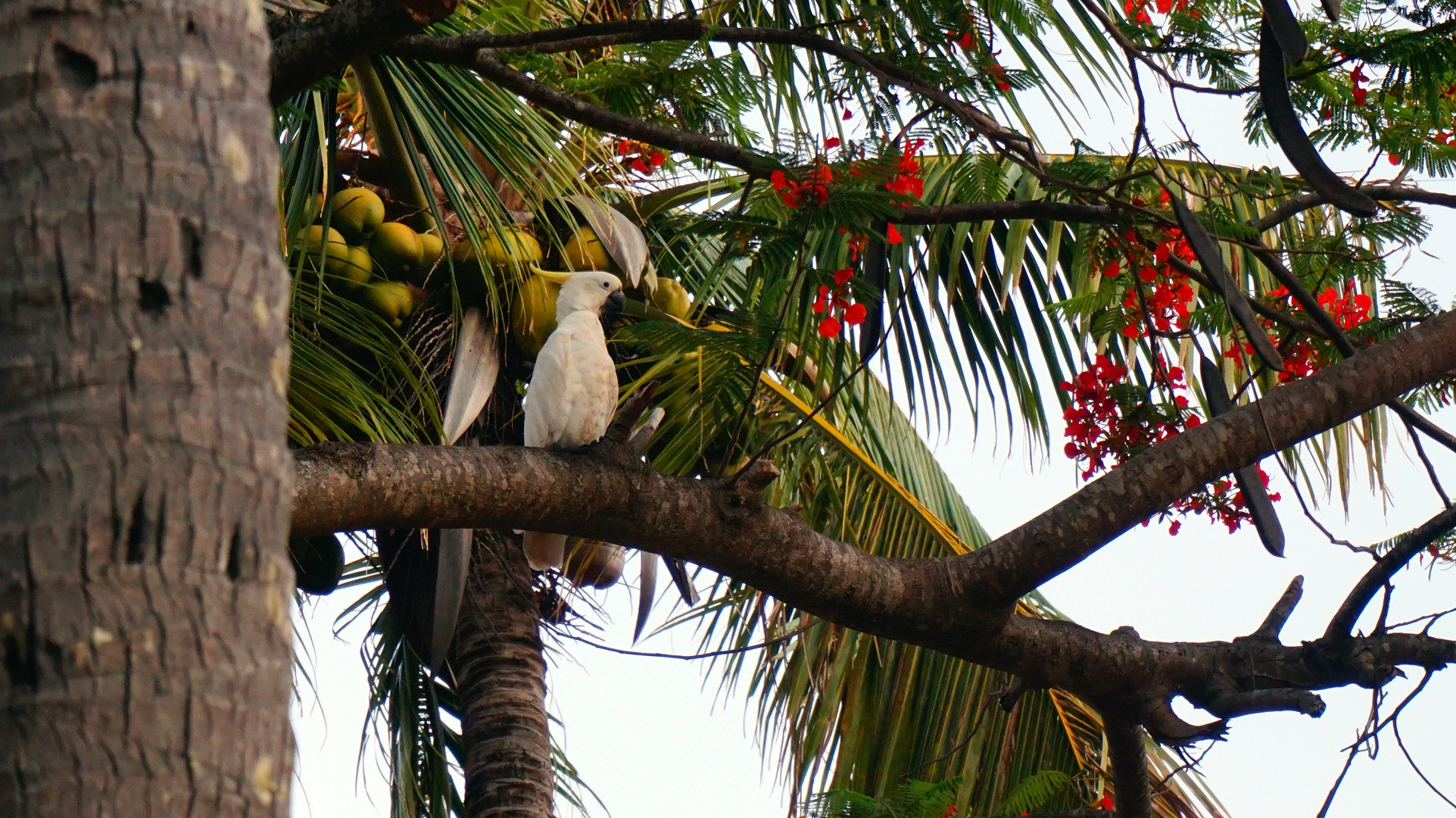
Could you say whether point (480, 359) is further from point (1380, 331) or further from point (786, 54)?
point (1380, 331)

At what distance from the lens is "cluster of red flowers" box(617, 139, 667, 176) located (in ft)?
12.2

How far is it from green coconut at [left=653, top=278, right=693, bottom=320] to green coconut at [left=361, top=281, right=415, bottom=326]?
→ 84cm

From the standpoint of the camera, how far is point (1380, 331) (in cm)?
301

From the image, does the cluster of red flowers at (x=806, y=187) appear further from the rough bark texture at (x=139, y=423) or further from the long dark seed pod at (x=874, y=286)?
the rough bark texture at (x=139, y=423)

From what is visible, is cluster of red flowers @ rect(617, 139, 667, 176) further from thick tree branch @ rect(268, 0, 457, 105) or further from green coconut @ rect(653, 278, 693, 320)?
thick tree branch @ rect(268, 0, 457, 105)

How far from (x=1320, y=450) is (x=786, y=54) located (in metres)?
2.72

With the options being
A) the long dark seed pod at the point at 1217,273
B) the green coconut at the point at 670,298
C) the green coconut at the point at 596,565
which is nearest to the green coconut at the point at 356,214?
the green coconut at the point at 670,298

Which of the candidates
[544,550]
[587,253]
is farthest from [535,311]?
[544,550]

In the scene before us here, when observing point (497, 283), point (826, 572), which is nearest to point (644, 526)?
point (826, 572)

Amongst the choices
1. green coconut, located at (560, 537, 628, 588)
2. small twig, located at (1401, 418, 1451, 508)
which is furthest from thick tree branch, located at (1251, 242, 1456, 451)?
green coconut, located at (560, 537, 628, 588)

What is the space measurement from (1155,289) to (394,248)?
84.8 inches

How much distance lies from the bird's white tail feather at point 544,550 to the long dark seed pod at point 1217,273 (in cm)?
209

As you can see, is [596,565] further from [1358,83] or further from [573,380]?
[1358,83]

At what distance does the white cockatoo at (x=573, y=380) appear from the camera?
365cm
